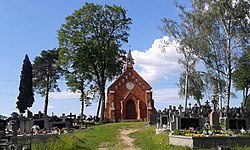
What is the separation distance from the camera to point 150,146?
Result: 17047 millimetres

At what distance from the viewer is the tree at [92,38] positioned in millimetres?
41094

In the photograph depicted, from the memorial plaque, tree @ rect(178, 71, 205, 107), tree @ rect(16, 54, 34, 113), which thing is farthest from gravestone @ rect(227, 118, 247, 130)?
tree @ rect(16, 54, 34, 113)

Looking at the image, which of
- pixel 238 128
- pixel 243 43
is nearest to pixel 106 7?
pixel 243 43

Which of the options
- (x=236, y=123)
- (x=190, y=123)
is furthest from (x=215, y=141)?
(x=236, y=123)

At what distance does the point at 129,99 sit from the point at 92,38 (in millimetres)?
9337

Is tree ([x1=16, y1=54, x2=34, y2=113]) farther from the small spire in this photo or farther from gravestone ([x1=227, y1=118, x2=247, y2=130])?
gravestone ([x1=227, y1=118, x2=247, y2=130])

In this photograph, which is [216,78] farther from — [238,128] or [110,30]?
[110,30]

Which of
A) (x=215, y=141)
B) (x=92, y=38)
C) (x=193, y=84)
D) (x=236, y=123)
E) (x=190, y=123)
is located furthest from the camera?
(x=92, y=38)

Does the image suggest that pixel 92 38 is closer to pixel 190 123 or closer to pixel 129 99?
pixel 129 99

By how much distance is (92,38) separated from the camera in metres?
41.8

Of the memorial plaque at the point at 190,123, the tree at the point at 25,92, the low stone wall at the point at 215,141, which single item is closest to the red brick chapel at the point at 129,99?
the tree at the point at 25,92

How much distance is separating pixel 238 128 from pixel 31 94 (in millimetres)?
32723

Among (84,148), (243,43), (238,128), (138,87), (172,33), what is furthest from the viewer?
(138,87)

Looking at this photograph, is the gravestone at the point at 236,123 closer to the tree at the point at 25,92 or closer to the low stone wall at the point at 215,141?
the low stone wall at the point at 215,141
